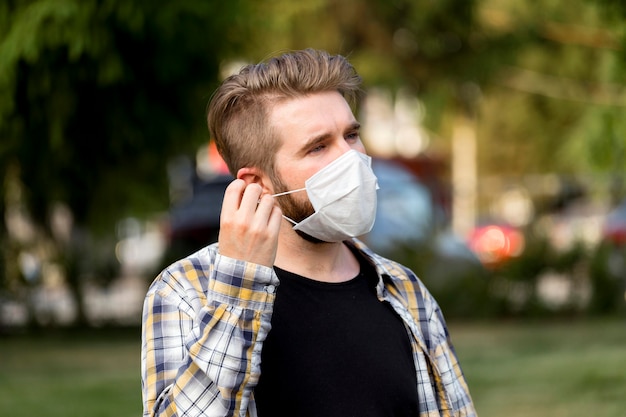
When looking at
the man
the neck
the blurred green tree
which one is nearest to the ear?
the man

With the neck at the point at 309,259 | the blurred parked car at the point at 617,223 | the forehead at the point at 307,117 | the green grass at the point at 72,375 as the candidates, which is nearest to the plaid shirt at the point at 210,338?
the neck at the point at 309,259

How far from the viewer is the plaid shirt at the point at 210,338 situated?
2.25 meters

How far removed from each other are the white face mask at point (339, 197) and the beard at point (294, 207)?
0.01m

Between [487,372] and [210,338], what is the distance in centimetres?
694

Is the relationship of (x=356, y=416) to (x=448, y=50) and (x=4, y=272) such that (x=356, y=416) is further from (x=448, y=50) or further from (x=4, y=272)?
(x=4, y=272)

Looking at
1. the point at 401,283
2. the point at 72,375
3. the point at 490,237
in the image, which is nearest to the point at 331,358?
the point at 401,283

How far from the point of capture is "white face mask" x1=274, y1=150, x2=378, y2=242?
2.62m

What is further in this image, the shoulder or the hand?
the shoulder

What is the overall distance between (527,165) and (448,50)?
30.7 m

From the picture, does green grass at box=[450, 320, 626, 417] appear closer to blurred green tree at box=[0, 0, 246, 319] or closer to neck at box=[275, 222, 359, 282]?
blurred green tree at box=[0, 0, 246, 319]

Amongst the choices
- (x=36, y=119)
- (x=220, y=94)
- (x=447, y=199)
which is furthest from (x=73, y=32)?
(x=447, y=199)

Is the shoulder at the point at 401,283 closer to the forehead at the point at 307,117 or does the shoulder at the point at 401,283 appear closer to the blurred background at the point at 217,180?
the forehead at the point at 307,117

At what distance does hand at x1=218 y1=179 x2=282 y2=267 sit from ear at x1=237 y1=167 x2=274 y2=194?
12.6 inches

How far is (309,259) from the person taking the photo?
8.79ft
